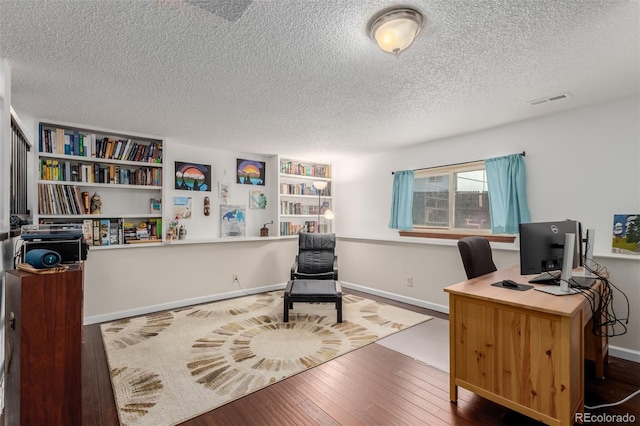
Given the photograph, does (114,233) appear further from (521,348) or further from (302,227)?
(521,348)

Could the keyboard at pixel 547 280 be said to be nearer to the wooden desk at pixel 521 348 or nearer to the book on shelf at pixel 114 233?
the wooden desk at pixel 521 348

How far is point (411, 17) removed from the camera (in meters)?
1.50

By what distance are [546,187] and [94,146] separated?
16.7 ft

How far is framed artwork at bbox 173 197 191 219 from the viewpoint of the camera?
412cm

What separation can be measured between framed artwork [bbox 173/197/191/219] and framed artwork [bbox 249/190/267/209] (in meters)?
0.97

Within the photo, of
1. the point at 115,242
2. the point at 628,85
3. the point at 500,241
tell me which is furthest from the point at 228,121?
the point at 628,85

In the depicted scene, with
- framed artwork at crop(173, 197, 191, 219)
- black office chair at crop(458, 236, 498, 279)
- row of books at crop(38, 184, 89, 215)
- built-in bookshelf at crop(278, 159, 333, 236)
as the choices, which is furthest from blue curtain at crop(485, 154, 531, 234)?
row of books at crop(38, 184, 89, 215)

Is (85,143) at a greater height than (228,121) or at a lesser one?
lesser

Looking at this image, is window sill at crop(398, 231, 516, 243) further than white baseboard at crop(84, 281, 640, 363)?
Yes

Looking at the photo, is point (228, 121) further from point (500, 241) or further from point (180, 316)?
point (500, 241)

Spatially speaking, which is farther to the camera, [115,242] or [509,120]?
[115,242]

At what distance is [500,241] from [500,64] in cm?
210

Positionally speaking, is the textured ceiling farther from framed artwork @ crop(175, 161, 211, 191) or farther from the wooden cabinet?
the wooden cabinet

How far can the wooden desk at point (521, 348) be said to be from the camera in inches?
61.5
